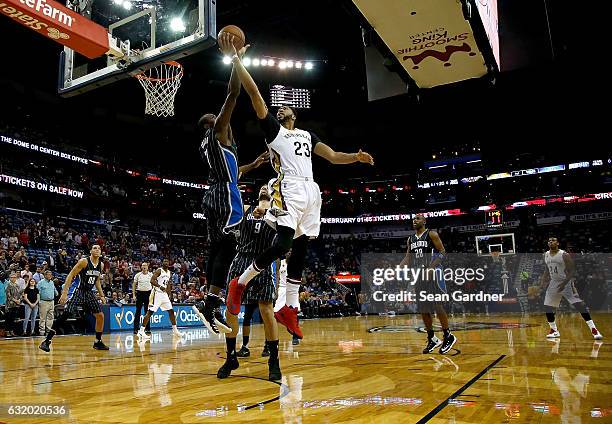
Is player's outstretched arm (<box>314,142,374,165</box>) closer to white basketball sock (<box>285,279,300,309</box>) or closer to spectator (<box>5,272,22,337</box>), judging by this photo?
white basketball sock (<box>285,279,300,309</box>)

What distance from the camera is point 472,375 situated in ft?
14.6

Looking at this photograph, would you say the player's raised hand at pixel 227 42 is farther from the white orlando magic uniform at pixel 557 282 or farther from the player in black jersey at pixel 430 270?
the white orlando magic uniform at pixel 557 282

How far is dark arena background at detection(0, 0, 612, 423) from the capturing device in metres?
4.06

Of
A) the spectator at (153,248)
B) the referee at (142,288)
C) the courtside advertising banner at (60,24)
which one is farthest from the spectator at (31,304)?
the spectator at (153,248)

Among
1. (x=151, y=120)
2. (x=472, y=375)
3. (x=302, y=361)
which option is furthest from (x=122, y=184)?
(x=472, y=375)

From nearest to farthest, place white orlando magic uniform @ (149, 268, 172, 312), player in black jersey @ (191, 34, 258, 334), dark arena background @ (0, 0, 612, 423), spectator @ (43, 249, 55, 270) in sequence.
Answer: dark arena background @ (0, 0, 612, 423), player in black jersey @ (191, 34, 258, 334), white orlando magic uniform @ (149, 268, 172, 312), spectator @ (43, 249, 55, 270)

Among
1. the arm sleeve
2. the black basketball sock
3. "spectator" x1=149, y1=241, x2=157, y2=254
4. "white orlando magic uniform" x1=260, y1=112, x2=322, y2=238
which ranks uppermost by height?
"spectator" x1=149, y1=241, x2=157, y2=254

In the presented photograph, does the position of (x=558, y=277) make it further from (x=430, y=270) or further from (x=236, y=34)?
(x=236, y=34)

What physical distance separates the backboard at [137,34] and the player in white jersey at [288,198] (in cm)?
283

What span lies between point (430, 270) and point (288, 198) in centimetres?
335

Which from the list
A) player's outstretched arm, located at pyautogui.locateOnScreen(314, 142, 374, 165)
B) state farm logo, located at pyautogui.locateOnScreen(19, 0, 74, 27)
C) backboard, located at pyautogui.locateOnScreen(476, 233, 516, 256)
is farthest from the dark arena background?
player's outstretched arm, located at pyautogui.locateOnScreen(314, 142, 374, 165)

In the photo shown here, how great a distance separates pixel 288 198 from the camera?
436 centimetres

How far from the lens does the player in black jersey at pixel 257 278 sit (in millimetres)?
4410

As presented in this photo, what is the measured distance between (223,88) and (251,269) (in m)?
23.9
